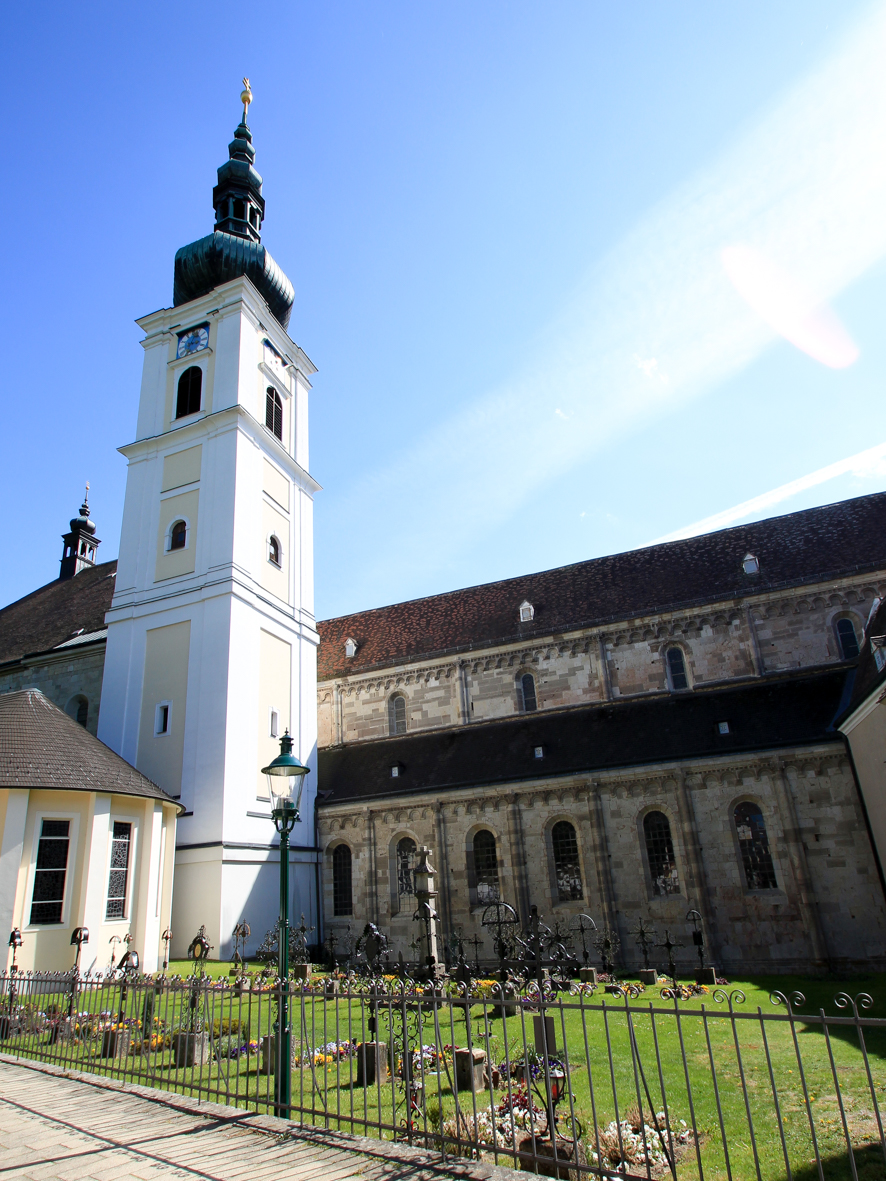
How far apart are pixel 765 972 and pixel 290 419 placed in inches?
1004

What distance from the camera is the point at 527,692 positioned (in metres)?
27.1

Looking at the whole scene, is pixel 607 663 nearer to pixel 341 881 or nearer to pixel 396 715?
pixel 396 715

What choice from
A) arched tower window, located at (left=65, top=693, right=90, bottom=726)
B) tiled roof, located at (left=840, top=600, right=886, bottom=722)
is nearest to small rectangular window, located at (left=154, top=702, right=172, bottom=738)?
arched tower window, located at (left=65, top=693, right=90, bottom=726)

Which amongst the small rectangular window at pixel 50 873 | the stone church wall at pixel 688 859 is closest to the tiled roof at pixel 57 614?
the small rectangular window at pixel 50 873

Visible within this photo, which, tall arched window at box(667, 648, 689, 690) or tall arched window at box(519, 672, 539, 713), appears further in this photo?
tall arched window at box(519, 672, 539, 713)

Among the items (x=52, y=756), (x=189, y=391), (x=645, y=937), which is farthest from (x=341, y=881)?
(x=189, y=391)

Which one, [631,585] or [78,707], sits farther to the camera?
[78,707]

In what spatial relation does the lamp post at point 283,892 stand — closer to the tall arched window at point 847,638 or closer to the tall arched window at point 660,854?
the tall arched window at point 660,854

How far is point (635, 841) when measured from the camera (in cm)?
2084

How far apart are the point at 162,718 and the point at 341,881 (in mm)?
8297

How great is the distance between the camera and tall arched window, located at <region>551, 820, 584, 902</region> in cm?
2139

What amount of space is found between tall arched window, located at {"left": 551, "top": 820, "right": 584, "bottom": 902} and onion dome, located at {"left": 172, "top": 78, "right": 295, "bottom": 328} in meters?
23.6

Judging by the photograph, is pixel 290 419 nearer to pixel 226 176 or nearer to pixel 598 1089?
pixel 226 176

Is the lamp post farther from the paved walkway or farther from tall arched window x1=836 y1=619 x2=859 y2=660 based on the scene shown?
tall arched window x1=836 y1=619 x2=859 y2=660
